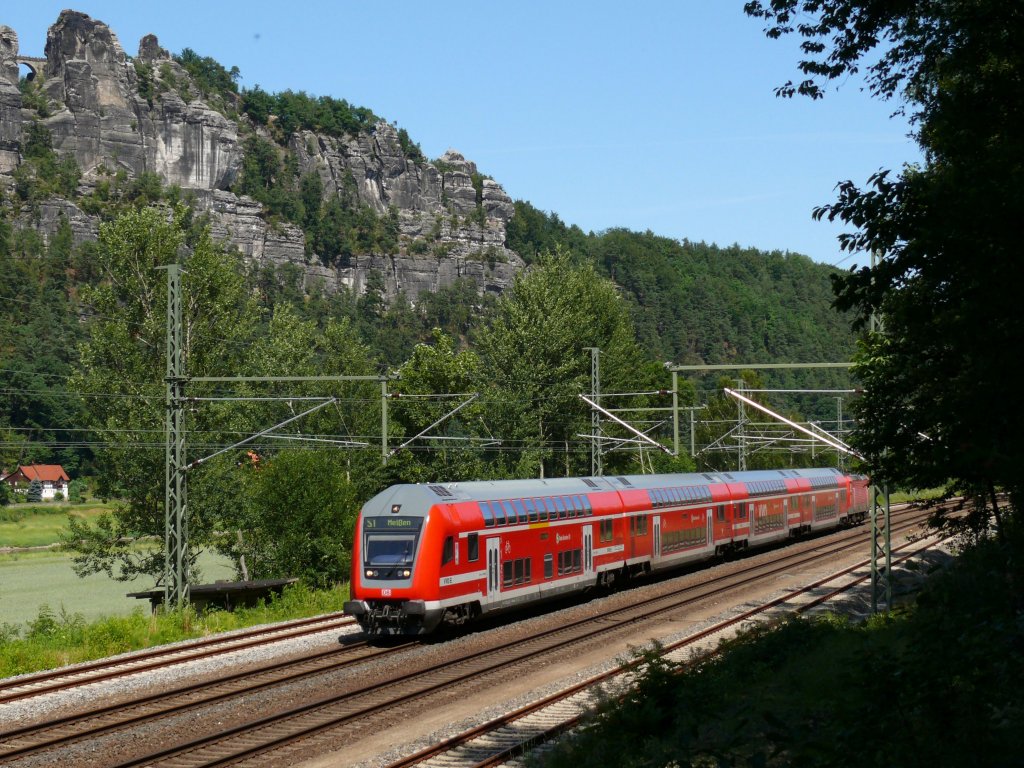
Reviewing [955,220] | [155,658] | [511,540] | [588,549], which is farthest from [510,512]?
[955,220]

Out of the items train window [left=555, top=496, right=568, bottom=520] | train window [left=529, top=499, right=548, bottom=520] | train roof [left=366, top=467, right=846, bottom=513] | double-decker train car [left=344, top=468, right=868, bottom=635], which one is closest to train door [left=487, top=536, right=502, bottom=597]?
double-decker train car [left=344, top=468, right=868, bottom=635]

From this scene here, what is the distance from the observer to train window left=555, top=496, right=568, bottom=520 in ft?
105

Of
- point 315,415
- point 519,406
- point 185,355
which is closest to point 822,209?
point 185,355

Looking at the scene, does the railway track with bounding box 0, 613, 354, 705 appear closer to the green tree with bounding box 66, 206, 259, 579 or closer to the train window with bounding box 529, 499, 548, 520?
the train window with bounding box 529, 499, 548, 520

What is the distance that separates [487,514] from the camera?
2850 cm

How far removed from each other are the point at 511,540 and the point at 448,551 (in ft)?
10.4

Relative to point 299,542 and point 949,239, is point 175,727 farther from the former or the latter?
point 299,542

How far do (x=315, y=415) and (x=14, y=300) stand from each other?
404ft

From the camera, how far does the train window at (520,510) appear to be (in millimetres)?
29891

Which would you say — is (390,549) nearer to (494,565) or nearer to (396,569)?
(396,569)

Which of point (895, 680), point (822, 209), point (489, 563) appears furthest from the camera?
point (489, 563)

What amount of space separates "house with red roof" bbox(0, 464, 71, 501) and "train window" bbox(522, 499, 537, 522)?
379 ft

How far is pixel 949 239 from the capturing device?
12070 millimetres

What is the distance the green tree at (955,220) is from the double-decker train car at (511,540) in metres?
12.1
